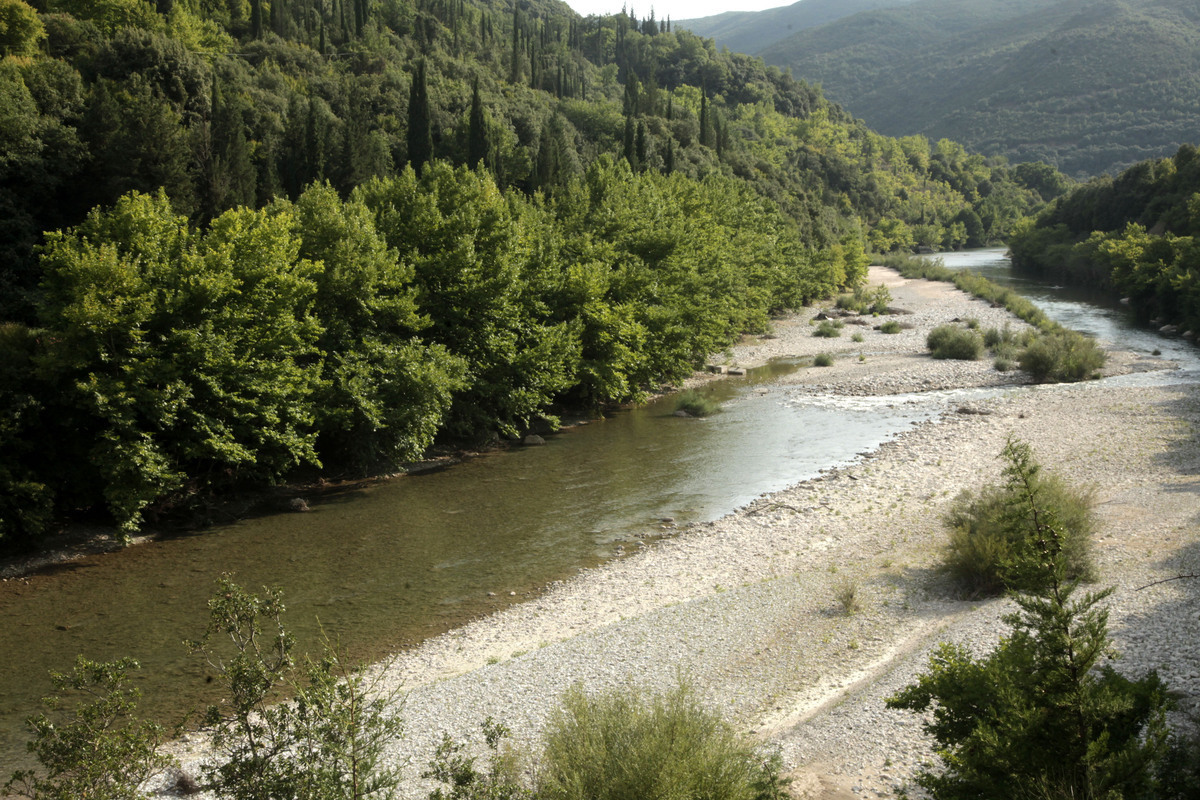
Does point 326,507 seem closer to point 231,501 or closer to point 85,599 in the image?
point 231,501

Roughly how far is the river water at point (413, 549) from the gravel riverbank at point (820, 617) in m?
1.80

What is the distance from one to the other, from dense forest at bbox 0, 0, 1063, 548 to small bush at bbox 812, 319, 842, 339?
5.07 metres

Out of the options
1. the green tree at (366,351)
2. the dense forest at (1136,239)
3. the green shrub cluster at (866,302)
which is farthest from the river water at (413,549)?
the green shrub cluster at (866,302)

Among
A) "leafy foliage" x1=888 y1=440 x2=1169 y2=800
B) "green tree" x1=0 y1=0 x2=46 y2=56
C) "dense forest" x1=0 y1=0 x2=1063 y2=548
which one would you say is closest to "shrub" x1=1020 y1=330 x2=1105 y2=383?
"dense forest" x1=0 y1=0 x2=1063 y2=548

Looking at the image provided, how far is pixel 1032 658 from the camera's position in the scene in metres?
8.83

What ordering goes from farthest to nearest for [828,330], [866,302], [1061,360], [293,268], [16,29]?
[866,302] → [828,330] → [16,29] → [1061,360] → [293,268]

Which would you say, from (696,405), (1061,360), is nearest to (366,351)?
(696,405)

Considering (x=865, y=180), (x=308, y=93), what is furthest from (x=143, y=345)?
(x=865, y=180)

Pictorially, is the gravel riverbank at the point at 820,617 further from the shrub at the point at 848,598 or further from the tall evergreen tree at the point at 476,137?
the tall evergreen tree at the point at 476,137

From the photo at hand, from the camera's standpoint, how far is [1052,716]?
834 cm

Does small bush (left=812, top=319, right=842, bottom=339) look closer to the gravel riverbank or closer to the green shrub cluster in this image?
the green shrub cluster

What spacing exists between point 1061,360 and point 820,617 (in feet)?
117

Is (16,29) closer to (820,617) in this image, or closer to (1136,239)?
(820,617)

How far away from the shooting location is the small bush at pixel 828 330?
6706cm
